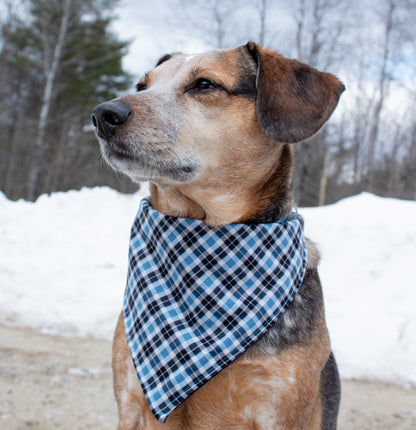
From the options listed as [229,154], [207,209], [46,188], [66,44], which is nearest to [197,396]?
[207,209]

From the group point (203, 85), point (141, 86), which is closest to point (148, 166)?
point (203, 85)

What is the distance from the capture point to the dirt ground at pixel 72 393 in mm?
3130

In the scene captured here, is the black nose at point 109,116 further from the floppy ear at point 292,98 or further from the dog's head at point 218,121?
the floppy ear at point 292,98

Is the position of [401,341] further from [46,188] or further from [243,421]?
[46,188]

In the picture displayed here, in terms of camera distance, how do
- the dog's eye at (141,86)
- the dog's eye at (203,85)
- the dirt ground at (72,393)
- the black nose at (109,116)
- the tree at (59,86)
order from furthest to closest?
1. the tree at (59,86)
2. the dirt ground at (72,393)
3. the dog's eye at (141,86)
4. the dog's eye at (203,85)
5. the black nose at (109,116)

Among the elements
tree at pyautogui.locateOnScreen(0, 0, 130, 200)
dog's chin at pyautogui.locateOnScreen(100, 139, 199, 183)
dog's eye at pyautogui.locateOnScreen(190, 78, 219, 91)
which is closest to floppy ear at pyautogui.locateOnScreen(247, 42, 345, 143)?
dog's eye at pyautogui.locateOnScreen(190, 78, 219, 91)

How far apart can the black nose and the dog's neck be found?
47cm

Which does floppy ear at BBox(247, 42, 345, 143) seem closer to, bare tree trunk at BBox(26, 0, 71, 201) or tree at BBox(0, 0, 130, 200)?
bare tree trunk at BBox(26, 0, 71, 201)

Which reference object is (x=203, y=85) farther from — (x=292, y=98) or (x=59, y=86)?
(x=59, y=86)

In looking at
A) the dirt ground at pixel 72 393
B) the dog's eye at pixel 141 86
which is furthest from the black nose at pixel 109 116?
the dirt ground at pixel 72 393

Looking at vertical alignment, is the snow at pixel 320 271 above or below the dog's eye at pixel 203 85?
below

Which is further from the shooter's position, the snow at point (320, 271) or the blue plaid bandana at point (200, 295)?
the snow at point (320, 271)

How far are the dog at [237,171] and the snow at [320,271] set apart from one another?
2546 millimetres

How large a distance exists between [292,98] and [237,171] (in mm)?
471
